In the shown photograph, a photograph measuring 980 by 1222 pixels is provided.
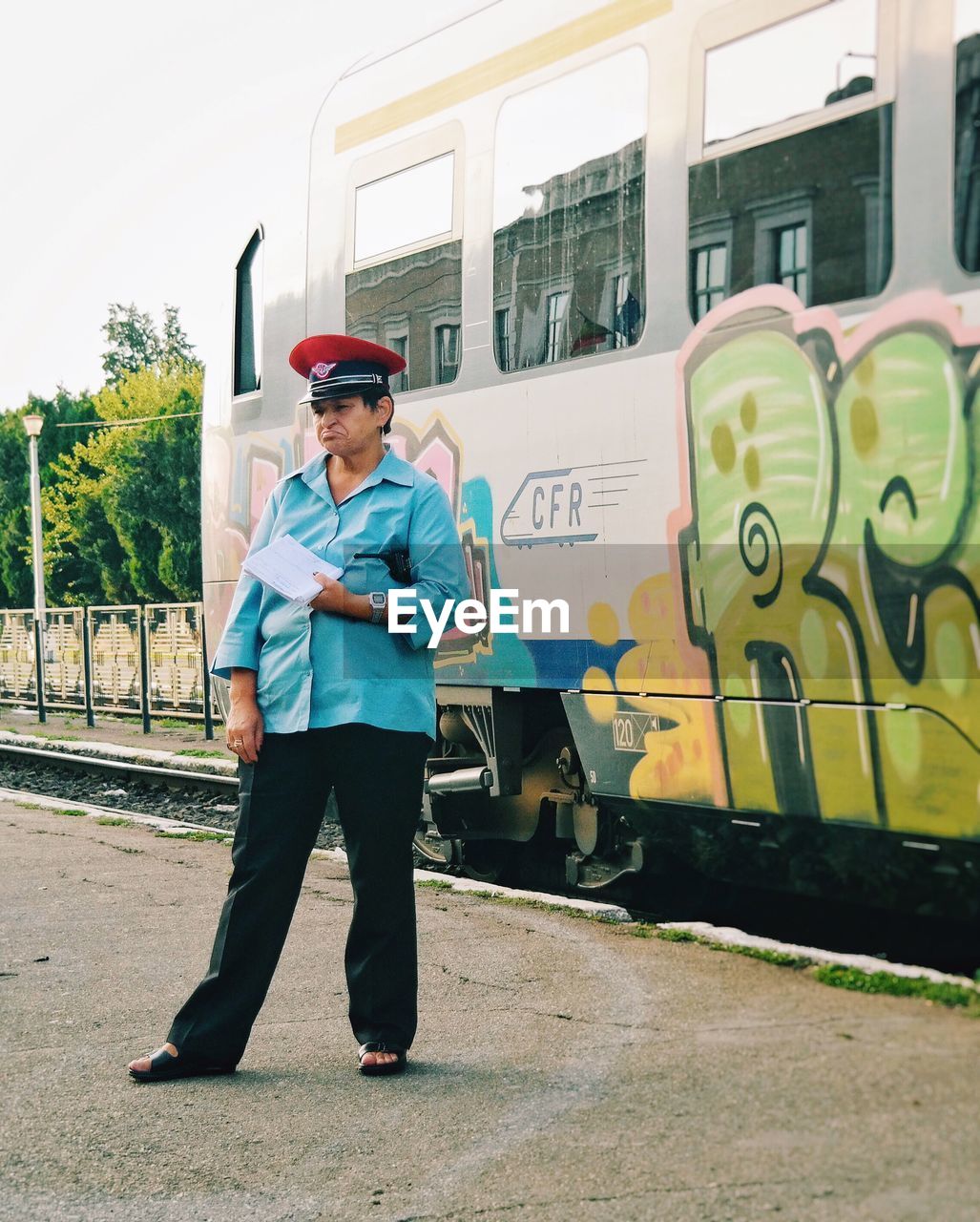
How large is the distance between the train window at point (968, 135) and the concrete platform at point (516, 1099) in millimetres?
2174

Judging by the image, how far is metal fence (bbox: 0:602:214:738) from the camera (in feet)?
66.1

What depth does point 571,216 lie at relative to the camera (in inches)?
246

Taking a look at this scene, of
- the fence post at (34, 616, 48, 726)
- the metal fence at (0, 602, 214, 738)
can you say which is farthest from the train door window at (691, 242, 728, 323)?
the fence post at (34, 616, 48, 726)

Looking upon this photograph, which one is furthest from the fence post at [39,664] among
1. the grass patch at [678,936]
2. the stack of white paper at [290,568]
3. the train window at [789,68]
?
the stack of white paper at [290,568]

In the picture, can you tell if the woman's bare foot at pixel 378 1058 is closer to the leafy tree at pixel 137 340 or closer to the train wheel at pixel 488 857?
the train wheel at pixel 488 857

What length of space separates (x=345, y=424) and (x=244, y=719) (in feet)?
2.81

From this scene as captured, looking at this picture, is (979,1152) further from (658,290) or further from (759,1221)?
(658,290)

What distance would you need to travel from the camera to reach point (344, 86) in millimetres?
7656

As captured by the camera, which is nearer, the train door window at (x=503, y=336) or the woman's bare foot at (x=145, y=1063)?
the woman's bare foot at (x=145, y=1063)

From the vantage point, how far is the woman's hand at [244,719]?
14.9 ft

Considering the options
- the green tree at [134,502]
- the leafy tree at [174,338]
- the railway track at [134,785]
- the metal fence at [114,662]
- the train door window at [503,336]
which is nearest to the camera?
the train door window at [503,336]

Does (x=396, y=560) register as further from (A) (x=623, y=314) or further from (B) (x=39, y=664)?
(B) (x=39, y=664)

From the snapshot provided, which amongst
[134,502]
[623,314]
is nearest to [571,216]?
[623,314]

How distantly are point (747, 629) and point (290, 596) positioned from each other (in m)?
1.64
